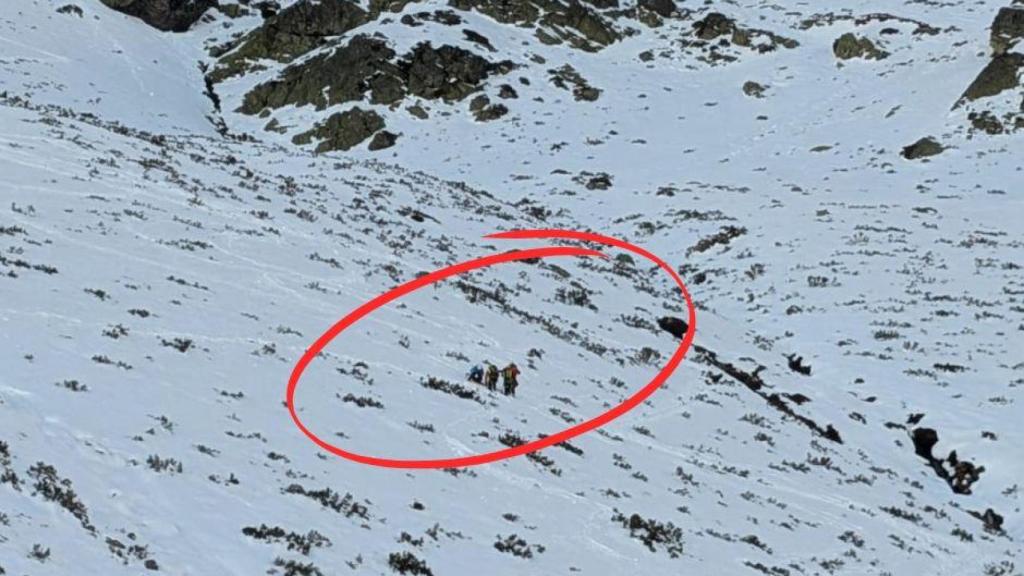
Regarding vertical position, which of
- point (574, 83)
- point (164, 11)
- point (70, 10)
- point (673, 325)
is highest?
point (574, 83)

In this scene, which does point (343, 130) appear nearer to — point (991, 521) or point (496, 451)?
point (496, 451)

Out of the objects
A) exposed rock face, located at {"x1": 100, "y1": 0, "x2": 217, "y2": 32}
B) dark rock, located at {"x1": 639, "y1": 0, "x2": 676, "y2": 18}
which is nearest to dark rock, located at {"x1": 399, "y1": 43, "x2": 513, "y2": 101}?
dark rock, located at {"x1": 639, "y1": 0, "x2": 676, "y2": 18}

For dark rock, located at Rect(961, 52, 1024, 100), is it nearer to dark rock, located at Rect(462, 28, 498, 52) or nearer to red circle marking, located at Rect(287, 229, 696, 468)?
red circle marking, located at Rect(287, 229, 696, 468)

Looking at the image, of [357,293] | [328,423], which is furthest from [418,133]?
[328,423]

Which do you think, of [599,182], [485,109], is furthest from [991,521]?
[485,109]

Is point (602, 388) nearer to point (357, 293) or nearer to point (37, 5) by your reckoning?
point (357, 293)

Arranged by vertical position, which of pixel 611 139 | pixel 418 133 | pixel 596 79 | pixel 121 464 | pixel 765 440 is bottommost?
pixel 121 464
